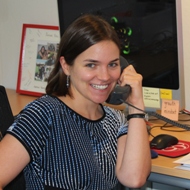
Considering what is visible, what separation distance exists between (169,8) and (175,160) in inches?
24.9

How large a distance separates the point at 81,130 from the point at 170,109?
62 cm

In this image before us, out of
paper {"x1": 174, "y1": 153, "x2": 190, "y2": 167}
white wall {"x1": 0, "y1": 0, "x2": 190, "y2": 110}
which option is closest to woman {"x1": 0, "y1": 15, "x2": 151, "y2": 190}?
paper {"x1": 174, "y1": 153, "x2": 190, "y2": 167}

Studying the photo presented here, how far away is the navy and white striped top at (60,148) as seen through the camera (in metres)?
1.56

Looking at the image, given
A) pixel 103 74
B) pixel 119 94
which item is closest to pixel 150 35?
pixel 119 94

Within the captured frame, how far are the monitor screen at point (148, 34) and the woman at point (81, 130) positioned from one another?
40cm

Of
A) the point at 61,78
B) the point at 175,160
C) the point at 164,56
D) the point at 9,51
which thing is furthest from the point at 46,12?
the point at 175,160

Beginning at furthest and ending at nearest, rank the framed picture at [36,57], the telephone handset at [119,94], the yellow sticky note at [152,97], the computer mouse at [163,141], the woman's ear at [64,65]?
the framed picture at [36,57], the yellow sticky note at [152,97], the computer mouse at [163,141], the telephone handset at [119,94], the woman's ear at [64,65]

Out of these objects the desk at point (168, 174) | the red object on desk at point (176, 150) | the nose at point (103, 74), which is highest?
the nose at point (103, 74)

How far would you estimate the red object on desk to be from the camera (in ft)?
6.09

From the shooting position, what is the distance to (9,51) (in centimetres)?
312

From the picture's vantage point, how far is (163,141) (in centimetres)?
194

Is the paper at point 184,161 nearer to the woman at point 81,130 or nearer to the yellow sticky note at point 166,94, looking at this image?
the woman at point 81,130

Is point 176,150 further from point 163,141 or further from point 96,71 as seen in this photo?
point 96,71

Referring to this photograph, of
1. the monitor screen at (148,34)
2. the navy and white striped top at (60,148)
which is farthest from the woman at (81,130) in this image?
the monitor screen at (148,34)
